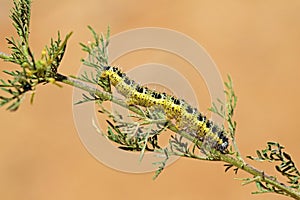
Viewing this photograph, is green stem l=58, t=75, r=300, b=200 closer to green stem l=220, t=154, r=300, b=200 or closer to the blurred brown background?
green stem l=220, t=154, r=300, b=200

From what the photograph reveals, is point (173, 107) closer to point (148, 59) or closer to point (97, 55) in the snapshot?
point (97, 55)

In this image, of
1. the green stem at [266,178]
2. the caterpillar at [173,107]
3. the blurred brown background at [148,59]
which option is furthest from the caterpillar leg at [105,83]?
the blurred brown background at [148,59]

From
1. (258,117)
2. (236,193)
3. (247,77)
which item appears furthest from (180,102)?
(247,77)

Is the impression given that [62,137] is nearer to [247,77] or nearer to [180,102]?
[247,77]

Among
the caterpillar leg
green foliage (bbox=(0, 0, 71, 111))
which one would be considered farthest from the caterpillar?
green foliage (bbox=(0, 0, 71, 111))

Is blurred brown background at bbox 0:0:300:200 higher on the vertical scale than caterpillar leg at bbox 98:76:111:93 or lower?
higher

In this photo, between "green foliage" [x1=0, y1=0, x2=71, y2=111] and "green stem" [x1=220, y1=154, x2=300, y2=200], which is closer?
"green foliage" [x1=0, y1=0, x2=71, y2=111]

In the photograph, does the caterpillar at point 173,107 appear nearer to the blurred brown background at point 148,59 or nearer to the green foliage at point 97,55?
the green foliage at point 97,55
